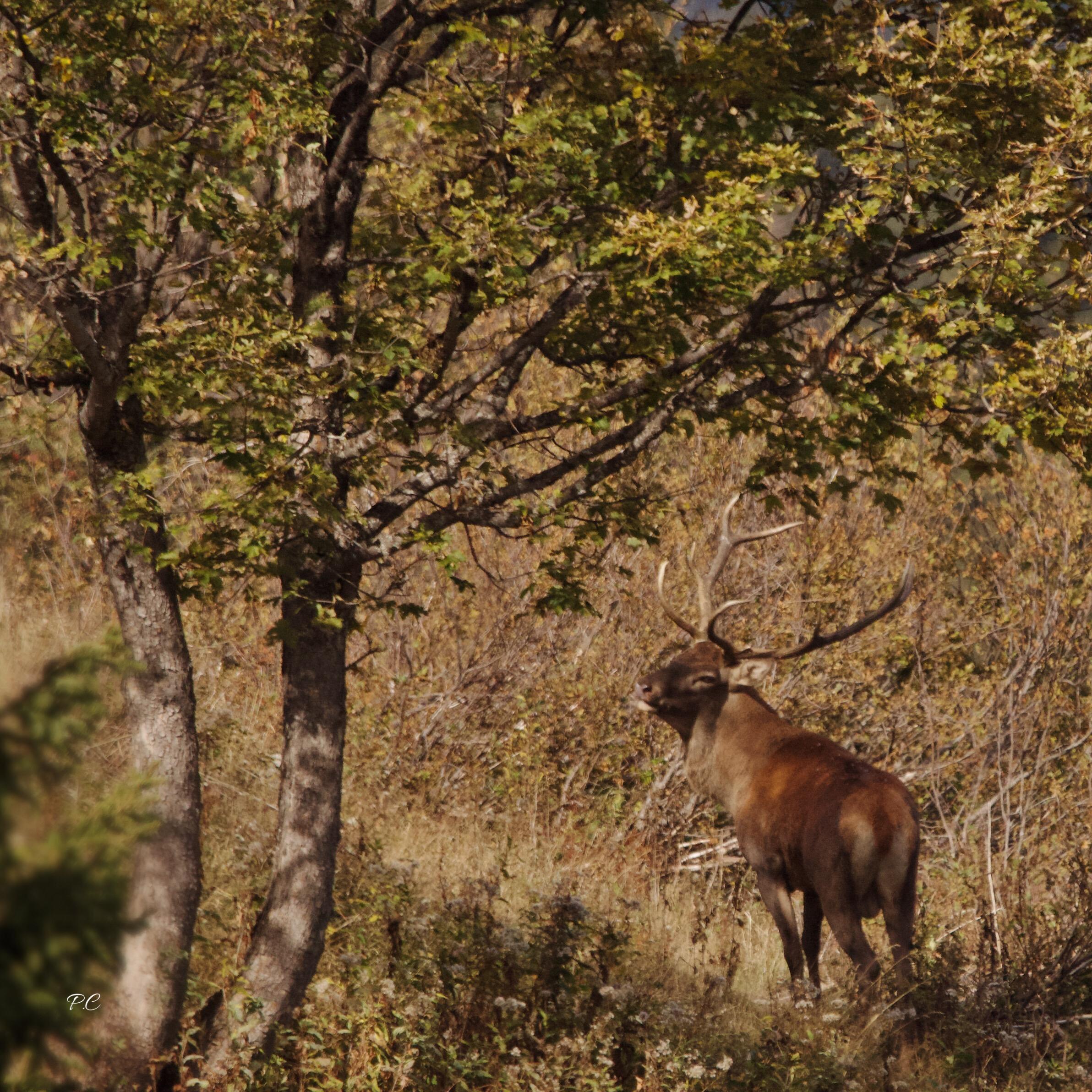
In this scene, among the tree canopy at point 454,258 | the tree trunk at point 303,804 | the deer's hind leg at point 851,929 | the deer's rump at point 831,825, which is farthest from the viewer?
the deer's hind leg at point 851,929

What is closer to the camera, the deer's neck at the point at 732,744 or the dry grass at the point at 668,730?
the deer's neck at the point at 732,744

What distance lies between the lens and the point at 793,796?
750cm

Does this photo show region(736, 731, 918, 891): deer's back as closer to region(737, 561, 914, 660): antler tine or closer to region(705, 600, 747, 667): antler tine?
region(737, 561, 914, 660): antler tine

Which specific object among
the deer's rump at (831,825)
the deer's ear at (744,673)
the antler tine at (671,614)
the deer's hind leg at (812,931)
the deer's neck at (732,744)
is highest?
the antler tine at (671,614)

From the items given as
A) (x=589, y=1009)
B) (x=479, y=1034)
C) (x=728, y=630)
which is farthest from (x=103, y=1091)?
(x=728, y=630)

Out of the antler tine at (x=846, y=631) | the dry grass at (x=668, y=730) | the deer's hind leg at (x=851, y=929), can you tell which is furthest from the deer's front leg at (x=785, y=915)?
the antler tine at (x=846, y=631)

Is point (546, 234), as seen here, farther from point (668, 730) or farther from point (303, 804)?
point (668, 730)

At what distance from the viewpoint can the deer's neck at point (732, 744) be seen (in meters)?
8.16

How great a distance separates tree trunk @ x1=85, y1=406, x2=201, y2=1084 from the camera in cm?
534

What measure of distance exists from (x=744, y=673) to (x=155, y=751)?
14.1ft

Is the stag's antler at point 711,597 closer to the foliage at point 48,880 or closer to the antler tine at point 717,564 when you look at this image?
the antler tine at point 717,564

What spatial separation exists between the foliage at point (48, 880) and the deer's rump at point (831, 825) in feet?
18.7

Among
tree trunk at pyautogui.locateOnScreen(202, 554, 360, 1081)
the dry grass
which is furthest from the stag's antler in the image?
tree trunk at pyautogui.locateOnScreen(202, 554, 360, 1081)

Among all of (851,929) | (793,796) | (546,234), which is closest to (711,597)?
(793,796)
